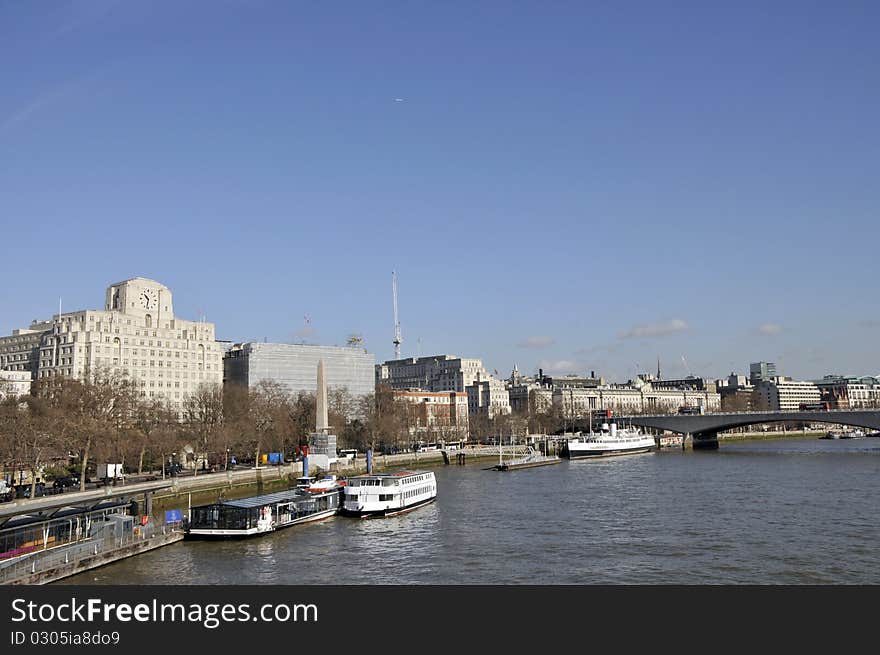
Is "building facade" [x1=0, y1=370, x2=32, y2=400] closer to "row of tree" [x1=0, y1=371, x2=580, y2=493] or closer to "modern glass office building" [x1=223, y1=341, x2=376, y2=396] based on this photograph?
"row of tree" [x1=0, y1=371, x2=580, y2=493]

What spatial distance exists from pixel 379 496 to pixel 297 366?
104m

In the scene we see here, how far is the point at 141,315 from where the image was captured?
135125mm

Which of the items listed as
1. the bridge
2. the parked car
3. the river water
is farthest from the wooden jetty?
the parked car

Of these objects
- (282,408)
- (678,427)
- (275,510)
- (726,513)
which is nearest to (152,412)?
(282,408)

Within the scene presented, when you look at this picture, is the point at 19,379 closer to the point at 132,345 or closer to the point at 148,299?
the point at 132,345

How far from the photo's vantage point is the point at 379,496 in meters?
56.3

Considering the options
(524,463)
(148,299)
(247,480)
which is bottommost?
(524,463)

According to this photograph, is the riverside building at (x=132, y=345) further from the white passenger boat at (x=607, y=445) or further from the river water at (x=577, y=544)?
the river water at (x=577, y=544)

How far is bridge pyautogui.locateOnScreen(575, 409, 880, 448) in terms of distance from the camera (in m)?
117

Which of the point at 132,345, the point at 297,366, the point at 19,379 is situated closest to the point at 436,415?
the point at 297,366
